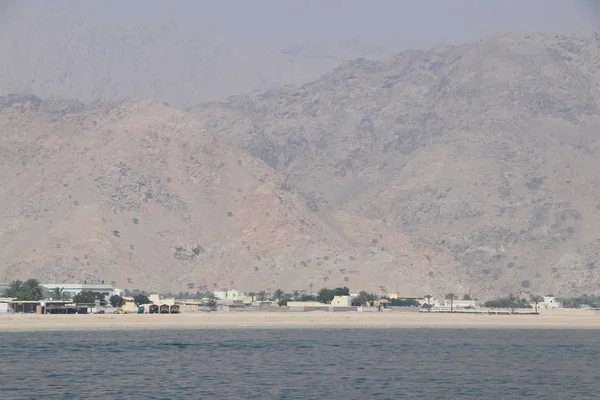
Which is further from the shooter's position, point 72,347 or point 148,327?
point 148,327

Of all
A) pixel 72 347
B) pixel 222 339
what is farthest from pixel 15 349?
pixel 222 339

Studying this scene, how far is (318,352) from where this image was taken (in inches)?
5310

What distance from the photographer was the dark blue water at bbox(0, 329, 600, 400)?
3620 inches

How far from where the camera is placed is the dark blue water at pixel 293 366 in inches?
3620

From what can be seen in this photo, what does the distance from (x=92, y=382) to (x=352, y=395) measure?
22206 millimetres

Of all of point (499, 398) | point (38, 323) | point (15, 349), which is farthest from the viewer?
point (38, 323)

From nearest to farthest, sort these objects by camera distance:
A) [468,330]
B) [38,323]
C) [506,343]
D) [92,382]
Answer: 1. [92,382]
2. [506,343]
3. [38,323]
4. [468,330]

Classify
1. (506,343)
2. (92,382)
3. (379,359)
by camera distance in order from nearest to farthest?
(92,382), (379,359), (506,343)

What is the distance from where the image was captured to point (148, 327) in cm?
18800

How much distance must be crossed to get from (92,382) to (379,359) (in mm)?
36832

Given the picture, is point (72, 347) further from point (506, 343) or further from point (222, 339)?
point (506, 343)

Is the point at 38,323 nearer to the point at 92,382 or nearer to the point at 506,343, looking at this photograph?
the point at 506,343

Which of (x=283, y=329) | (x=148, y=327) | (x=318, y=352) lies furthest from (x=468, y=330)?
(x=318, y=352)

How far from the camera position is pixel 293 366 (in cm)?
11488
